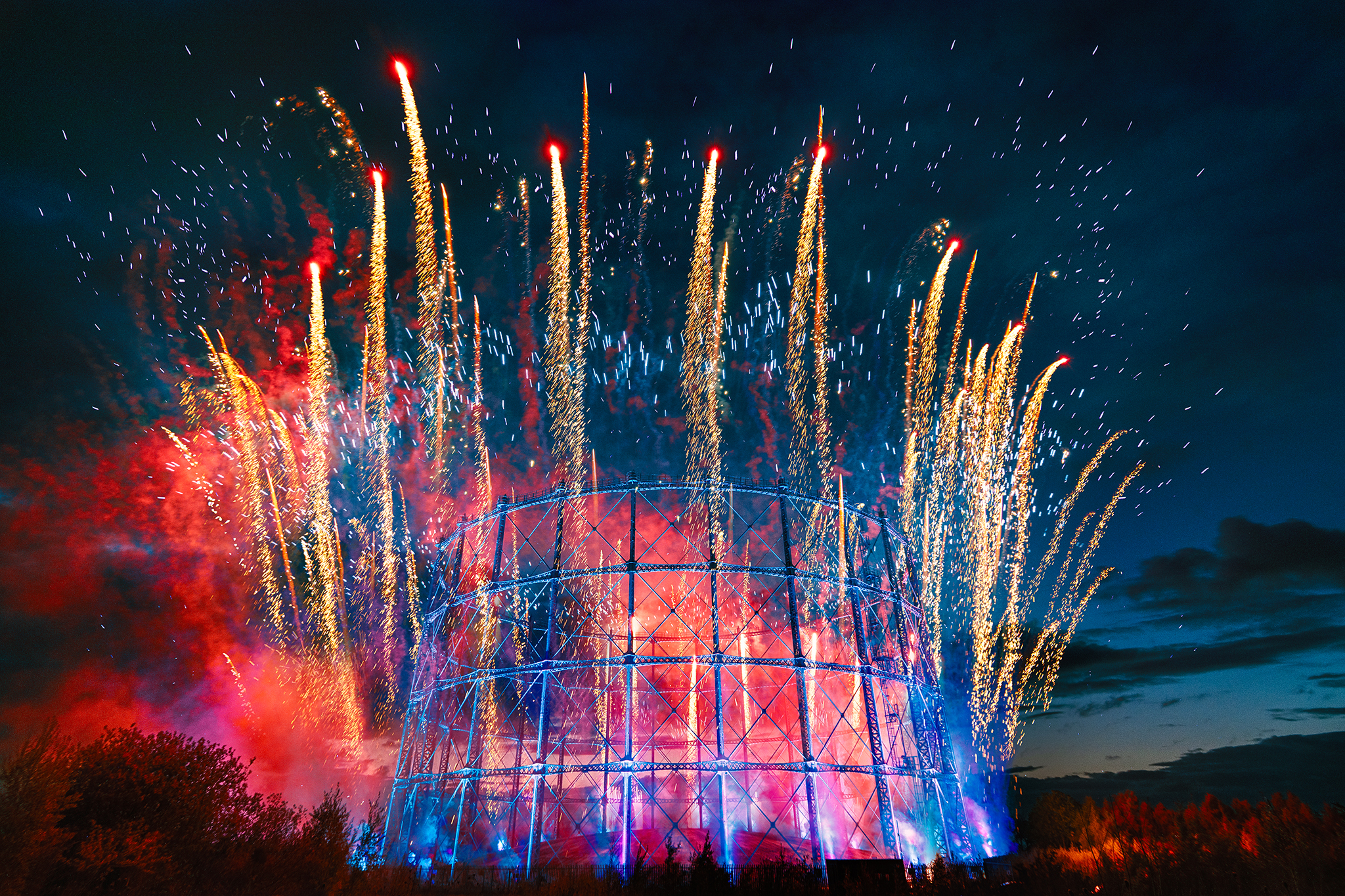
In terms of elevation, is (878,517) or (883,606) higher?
(878,517)

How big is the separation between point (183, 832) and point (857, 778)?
2606 centimetres

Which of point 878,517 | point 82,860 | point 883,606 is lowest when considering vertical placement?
point 82,860

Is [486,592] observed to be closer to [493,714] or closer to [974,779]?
[493,714]

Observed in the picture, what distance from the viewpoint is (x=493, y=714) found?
3052cm

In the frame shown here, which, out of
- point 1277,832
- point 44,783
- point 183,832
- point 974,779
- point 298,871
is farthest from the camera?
point 974,779

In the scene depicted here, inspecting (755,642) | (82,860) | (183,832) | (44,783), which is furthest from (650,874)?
Result: (755,642)

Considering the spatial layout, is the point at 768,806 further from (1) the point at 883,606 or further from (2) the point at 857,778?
(1) the point at 883,606

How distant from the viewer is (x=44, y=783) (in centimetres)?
902

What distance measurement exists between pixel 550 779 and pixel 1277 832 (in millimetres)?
26604

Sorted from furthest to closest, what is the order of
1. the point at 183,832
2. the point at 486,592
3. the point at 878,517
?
1. the point at 878,517
2. the point at 486,592
3. the point at 183,832

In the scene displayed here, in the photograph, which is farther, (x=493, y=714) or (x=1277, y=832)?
(x=493, y=714)

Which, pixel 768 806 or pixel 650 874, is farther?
pixel 768 806

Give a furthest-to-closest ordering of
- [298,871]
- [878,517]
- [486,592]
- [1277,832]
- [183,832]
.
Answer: [878,517] → [486,592] → [1277,832] → [298,871] → [183,832]

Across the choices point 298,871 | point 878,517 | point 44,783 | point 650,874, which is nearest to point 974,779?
point 878,517
